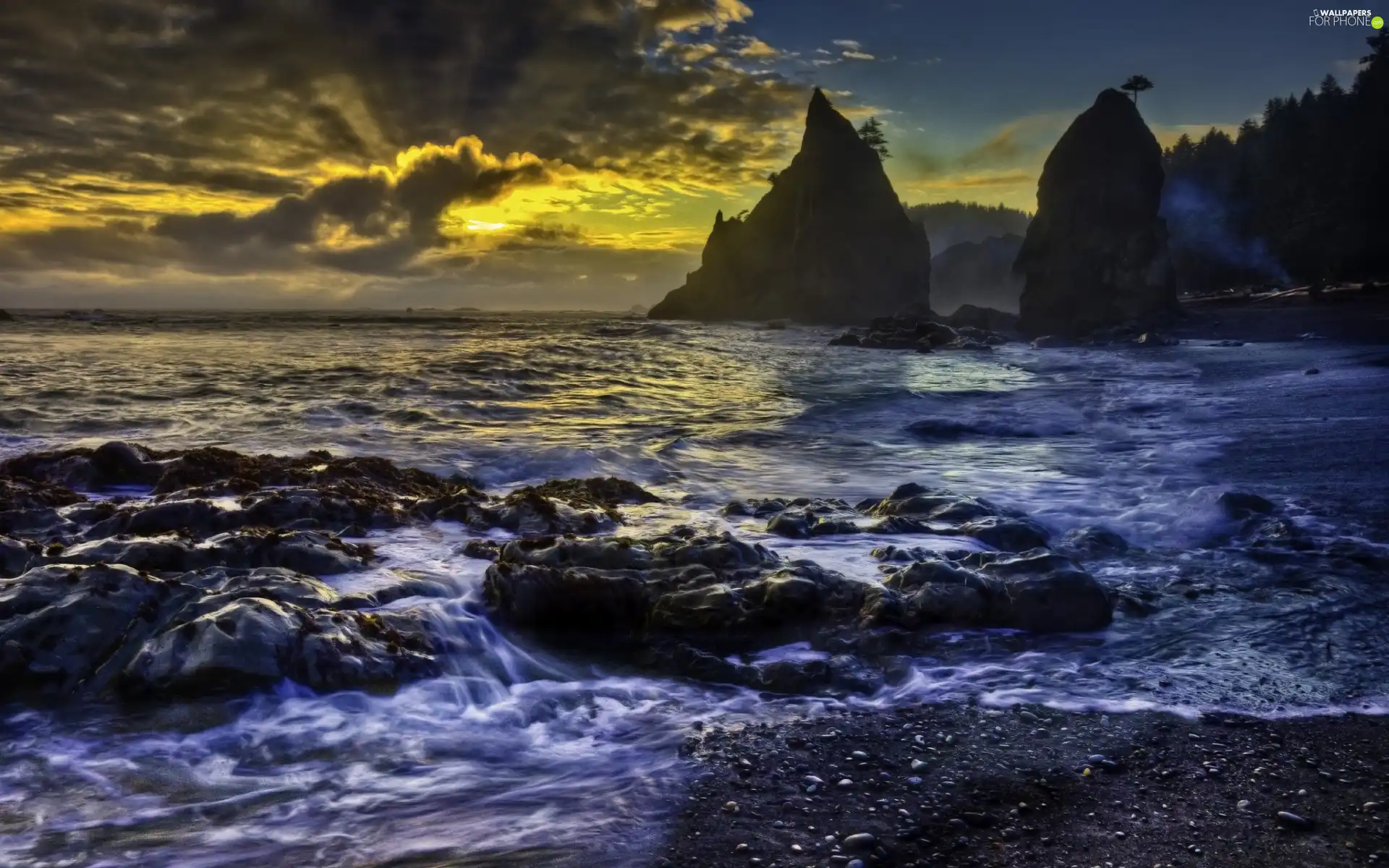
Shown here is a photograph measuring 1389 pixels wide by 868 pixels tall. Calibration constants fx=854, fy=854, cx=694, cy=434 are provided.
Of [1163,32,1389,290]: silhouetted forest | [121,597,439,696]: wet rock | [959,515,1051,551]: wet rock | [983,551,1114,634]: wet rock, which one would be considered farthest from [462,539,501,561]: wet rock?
[1163,32,1389,290]: silhouetted forest

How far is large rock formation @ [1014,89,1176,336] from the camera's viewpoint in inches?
2228

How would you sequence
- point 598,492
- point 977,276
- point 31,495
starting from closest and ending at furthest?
point 31,495 → point 598,492 → point 977,276

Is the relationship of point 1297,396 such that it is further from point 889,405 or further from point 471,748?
point 471,748

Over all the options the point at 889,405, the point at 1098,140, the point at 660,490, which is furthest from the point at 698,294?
the point at 660,490

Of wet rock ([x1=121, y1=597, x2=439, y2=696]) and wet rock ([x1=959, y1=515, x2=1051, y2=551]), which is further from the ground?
wet rock ([x1=121, y1=597, x2=439, y2=696])

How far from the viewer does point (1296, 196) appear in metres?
63.8

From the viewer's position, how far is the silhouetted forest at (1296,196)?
53969 millimetres

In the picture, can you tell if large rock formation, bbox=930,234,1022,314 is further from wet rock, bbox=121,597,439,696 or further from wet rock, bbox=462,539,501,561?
wet rock, bbox=121,597,439,696

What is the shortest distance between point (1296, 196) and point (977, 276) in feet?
269

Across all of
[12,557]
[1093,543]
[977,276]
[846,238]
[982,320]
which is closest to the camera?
A: [12,557]

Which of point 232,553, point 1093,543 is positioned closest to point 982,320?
point 1093,543

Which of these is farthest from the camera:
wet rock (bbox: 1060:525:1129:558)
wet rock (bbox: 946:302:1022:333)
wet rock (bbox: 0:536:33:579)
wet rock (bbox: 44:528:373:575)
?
wet rock (bbox: 946:302:1022:333)

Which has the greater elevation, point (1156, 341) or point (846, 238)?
point (846, 238)

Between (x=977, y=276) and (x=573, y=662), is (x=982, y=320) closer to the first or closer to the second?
(x=573, y=662)
